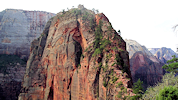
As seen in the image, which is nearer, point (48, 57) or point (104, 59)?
point (104, 59)

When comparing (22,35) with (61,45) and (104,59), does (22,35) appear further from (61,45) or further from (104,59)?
(104,59)

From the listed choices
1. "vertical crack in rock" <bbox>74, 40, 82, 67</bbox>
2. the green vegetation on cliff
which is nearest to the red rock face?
the green vegetation on cliff

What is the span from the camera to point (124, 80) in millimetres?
15594

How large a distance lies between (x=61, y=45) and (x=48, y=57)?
5333 millimetres

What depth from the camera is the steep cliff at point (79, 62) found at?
17672mm

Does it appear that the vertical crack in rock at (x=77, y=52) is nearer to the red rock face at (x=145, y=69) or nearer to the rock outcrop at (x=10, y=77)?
the rock outcrop at (x=10, y=77)

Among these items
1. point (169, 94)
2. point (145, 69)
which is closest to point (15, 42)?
point (145, 69)

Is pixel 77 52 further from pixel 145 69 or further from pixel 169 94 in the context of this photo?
pixel 145 69

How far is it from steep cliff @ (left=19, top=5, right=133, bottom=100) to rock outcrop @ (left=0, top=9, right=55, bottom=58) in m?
37.3

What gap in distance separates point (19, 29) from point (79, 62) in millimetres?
59419

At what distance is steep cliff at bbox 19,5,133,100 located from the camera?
17.7 meters

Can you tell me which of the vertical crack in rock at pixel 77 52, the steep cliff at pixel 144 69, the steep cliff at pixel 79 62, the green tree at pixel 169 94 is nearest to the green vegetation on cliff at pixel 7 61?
the steep cliff at pixel 79 62

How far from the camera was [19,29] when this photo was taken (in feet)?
238

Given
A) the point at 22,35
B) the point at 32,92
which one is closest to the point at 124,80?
the point at 32,92
